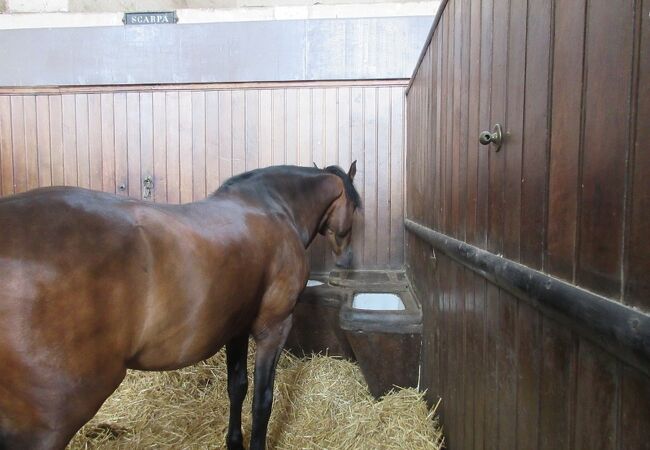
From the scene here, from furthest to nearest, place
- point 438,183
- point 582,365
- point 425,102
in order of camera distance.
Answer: point 425,102 → point 438,183 → point 582,365

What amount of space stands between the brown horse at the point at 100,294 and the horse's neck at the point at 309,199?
0.43m

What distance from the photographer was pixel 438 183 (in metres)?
1.40

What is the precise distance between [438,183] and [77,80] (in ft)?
8.69

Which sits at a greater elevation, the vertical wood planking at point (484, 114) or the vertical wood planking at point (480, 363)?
the vertical wood planking at point (484, 114)

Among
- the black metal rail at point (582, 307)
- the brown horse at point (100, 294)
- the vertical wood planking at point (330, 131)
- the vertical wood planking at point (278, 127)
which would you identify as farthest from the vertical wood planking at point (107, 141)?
the black metal rail at point (582, 307)

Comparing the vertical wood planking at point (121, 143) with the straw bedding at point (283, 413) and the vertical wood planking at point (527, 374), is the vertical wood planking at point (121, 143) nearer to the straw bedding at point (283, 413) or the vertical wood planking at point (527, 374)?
the straw bedding at point (283, 413)

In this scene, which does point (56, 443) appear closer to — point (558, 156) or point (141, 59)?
point (558, 156)

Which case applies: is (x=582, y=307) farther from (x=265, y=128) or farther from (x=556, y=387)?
(x=265, y=128)

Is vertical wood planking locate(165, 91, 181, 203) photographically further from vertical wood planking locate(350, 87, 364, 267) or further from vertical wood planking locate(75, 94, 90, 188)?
vertical wood planking locate(350, 87, 364, 267)

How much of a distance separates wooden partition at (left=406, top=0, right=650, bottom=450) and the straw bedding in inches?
15.7

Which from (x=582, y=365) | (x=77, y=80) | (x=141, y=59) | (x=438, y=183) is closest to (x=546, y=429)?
(x=582, y=365)

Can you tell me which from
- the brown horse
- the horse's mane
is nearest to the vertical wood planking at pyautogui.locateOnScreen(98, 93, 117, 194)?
the horse's mane

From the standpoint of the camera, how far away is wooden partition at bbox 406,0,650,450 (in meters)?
0.40

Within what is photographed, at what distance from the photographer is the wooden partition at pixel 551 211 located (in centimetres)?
40
